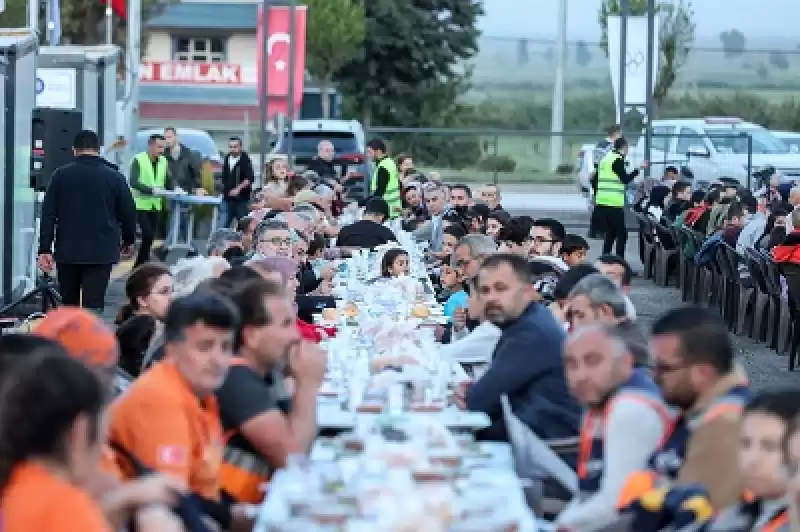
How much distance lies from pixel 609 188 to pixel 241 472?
1953 cm

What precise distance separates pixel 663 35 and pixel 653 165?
20362 millimetres

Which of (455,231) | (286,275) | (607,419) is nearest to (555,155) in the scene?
(455,231)

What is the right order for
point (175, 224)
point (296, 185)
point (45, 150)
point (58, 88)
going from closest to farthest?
point (45, 150) < point (296, 185) < point (58, 88) < point (175, 224)

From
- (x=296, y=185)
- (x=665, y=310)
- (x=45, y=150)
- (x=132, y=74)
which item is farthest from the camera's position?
(x=132, y=74)

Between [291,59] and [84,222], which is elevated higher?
[291,59]

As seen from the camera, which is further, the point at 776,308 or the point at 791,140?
the point at 791,140

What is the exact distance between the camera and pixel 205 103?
72.1 meters

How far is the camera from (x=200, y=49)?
76.9 metres

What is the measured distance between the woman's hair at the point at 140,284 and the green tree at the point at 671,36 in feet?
146

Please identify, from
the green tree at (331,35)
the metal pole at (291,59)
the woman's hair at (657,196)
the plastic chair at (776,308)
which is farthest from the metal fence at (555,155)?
the plastic chair at (776,308)

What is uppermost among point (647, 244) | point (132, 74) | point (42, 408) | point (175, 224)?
point (132, 74)

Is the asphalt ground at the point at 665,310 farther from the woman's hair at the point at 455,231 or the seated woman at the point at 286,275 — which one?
the seated woman at the point at 286,275

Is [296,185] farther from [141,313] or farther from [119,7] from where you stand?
[119,7]

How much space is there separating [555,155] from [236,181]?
28.3 m
